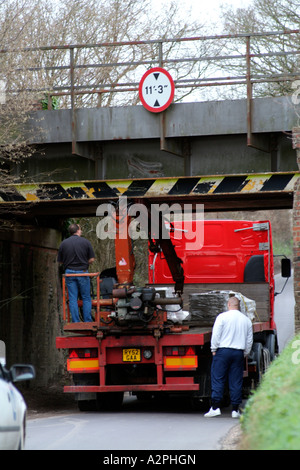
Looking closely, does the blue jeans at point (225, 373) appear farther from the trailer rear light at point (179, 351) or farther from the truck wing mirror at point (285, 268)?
the truck wing mirror at point (285, 268)

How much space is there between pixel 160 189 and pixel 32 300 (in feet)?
23.6

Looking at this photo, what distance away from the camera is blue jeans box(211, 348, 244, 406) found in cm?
1223

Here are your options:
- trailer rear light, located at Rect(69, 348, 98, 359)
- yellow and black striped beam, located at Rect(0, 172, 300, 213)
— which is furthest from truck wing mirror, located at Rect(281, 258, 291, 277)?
trailer rear light, located at Rect(69, 348, 98, 359)

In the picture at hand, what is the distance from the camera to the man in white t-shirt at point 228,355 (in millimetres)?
12234

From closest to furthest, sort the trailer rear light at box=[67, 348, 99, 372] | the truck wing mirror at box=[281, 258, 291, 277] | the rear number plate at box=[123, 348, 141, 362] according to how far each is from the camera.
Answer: the rear number plate at box=[123, 348, 141, 362]
the trailer rear light at box=[67, 348, 99, 372]
the truck wing mirror at box=[281, 258, 291, 277]

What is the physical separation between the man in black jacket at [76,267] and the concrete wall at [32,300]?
435cm

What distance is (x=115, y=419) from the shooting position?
475 inches

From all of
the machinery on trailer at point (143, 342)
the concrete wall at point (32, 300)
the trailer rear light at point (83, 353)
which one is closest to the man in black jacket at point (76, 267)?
the machinery on trailer at point (143, 342)

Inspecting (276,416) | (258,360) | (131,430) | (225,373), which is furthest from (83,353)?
(276,416)

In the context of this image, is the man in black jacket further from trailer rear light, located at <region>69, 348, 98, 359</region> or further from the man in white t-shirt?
the man in white t-shirt

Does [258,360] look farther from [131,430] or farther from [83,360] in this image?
[131,430]

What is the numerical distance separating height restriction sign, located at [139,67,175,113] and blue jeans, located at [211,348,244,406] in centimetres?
527

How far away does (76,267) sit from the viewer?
1413cm
